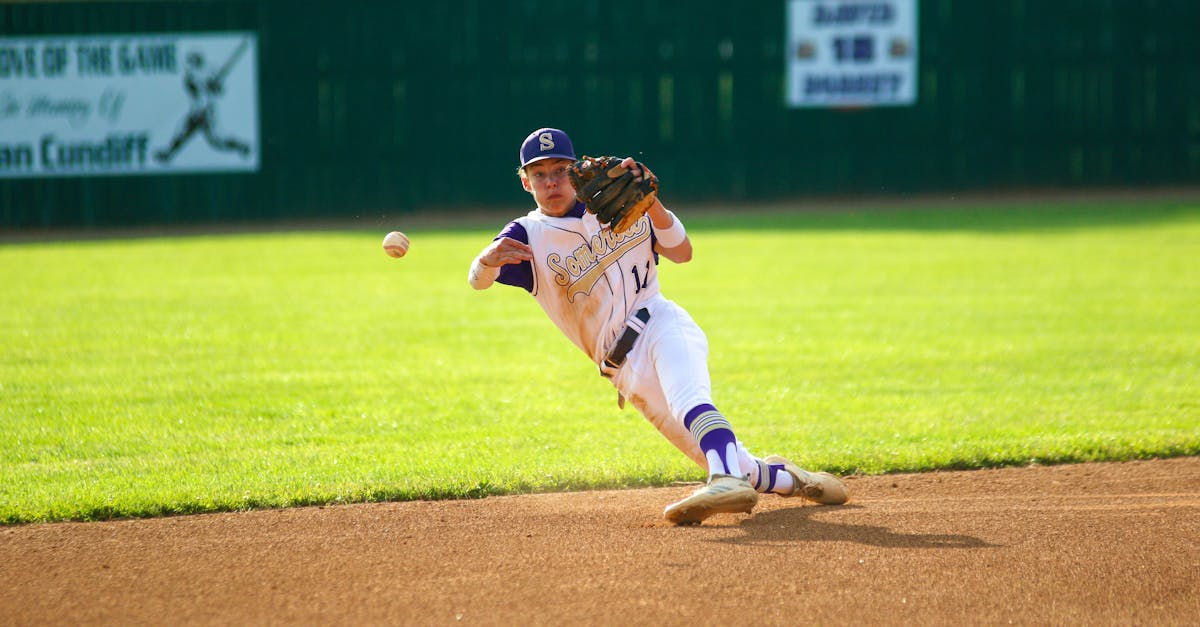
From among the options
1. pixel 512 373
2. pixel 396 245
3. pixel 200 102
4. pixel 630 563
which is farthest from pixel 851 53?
A: pixel 630 563

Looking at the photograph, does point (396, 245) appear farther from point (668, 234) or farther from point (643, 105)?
point (643, 105)

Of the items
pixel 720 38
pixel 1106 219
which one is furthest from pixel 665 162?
pixel 1106 219

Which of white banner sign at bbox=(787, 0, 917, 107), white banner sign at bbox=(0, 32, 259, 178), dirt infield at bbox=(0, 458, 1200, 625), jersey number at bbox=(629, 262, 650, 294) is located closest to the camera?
dirt infield at bbox=(0, 458, 1200, 625)

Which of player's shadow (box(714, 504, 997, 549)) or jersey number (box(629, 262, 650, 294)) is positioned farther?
jersey number (box(629, 262, 650, 294))

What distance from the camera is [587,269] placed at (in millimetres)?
5438

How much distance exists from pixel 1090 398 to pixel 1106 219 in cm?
1160

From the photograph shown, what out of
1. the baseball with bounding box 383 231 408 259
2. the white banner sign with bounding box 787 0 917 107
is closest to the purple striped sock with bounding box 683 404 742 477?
the baseball with bounding box 383 231 408 259

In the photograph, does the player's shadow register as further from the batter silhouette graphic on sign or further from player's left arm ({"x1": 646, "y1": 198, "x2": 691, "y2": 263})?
the batter silhouette graphic on sign

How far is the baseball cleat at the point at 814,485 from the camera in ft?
17.8

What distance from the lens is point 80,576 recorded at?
183 inches

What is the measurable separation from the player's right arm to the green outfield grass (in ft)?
3.81

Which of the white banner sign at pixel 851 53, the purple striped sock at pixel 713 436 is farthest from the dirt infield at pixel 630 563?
the white banner sign at pixel 851 53

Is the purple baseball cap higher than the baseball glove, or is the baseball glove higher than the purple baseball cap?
the purple baseball cap

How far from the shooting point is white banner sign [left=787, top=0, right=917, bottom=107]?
21375 mm
